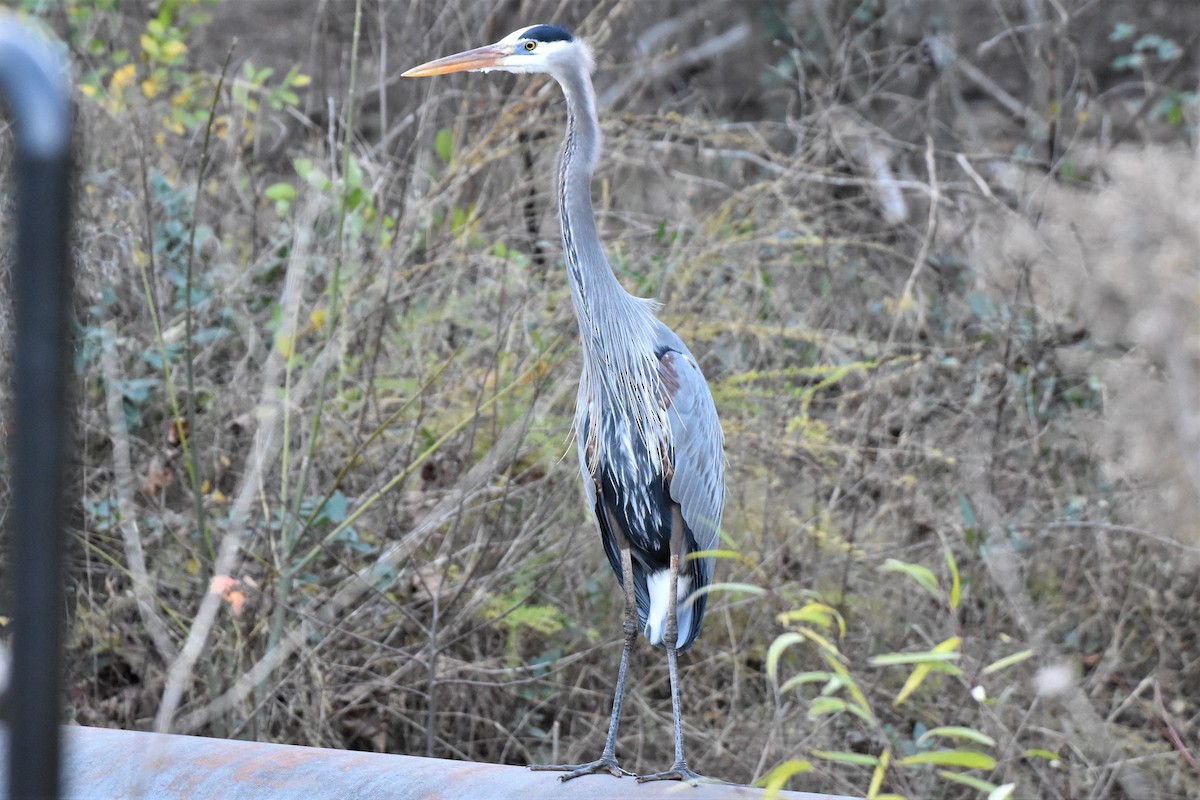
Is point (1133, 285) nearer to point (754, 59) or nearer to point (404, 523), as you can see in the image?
point (404, 523)

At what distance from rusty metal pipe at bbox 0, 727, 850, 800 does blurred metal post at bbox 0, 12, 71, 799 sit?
117 cm

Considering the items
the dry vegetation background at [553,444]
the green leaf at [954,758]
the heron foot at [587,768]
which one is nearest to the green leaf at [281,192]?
the dry vegetation background at [553,444]

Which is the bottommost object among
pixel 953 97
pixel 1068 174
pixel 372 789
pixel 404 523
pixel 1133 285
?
pixel 404 523

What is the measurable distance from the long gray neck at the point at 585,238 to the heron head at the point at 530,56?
0.04 meters

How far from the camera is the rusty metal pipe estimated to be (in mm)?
1700

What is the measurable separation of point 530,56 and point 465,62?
0.52 feet

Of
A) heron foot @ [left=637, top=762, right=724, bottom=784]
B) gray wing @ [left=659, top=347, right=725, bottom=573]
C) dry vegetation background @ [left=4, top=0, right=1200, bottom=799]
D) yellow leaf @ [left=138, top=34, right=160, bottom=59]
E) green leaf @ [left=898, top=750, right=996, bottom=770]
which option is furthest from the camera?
Result: yellow leaf @ [left=138, top=34, right=160, bottom=59]

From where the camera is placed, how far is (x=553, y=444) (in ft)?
13.3

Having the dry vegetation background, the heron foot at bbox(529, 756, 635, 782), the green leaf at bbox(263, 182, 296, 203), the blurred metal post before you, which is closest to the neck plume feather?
the dry vegetation background

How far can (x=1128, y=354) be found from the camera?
15.8ft

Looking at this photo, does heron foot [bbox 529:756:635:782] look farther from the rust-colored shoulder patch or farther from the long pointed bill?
the long pointed bill

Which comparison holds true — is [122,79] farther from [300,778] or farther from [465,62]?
[300,778]

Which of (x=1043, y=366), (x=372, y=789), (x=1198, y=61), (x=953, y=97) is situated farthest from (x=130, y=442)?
(x=1198, y=61)

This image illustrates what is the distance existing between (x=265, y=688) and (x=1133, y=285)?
11.0 feet
